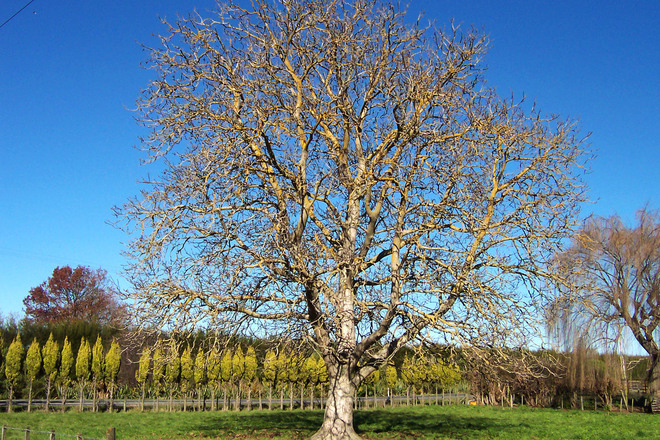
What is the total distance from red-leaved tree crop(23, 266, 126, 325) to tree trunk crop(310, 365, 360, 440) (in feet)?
147

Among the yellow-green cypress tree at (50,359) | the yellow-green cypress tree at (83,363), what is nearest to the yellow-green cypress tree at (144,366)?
the yellow-green cypress tree at (83,363)

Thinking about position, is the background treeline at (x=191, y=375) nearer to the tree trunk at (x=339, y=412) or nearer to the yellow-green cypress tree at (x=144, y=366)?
the yellow-green cypress tree at (x=144, y=366)

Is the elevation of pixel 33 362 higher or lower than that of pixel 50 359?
lower

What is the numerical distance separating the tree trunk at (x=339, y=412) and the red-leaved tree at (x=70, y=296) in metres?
44.7

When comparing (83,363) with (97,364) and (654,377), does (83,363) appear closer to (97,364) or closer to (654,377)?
(97,364)

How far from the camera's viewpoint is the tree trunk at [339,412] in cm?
1246

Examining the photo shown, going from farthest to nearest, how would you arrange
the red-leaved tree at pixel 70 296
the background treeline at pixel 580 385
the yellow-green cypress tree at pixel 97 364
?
the red-leaved tree at pixel 70 296 → the background treeline at pixel 580 385 → the yellow-green cypress tree at pixel 97 364

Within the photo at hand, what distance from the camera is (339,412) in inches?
494

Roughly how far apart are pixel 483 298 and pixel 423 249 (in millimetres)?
1967

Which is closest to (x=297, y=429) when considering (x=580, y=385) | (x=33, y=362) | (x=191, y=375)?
(x=191, y=375)

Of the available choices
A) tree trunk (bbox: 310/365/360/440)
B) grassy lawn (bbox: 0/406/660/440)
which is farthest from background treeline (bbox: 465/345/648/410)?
tree trunk (bbox: 310/365/360/440)

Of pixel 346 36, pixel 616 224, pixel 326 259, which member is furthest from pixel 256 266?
pixel 616 224

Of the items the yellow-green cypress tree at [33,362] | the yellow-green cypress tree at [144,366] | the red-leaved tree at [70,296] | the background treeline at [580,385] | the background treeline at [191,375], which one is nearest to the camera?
the yellow-green cypress tree at [144,366]

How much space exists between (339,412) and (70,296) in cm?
5058
